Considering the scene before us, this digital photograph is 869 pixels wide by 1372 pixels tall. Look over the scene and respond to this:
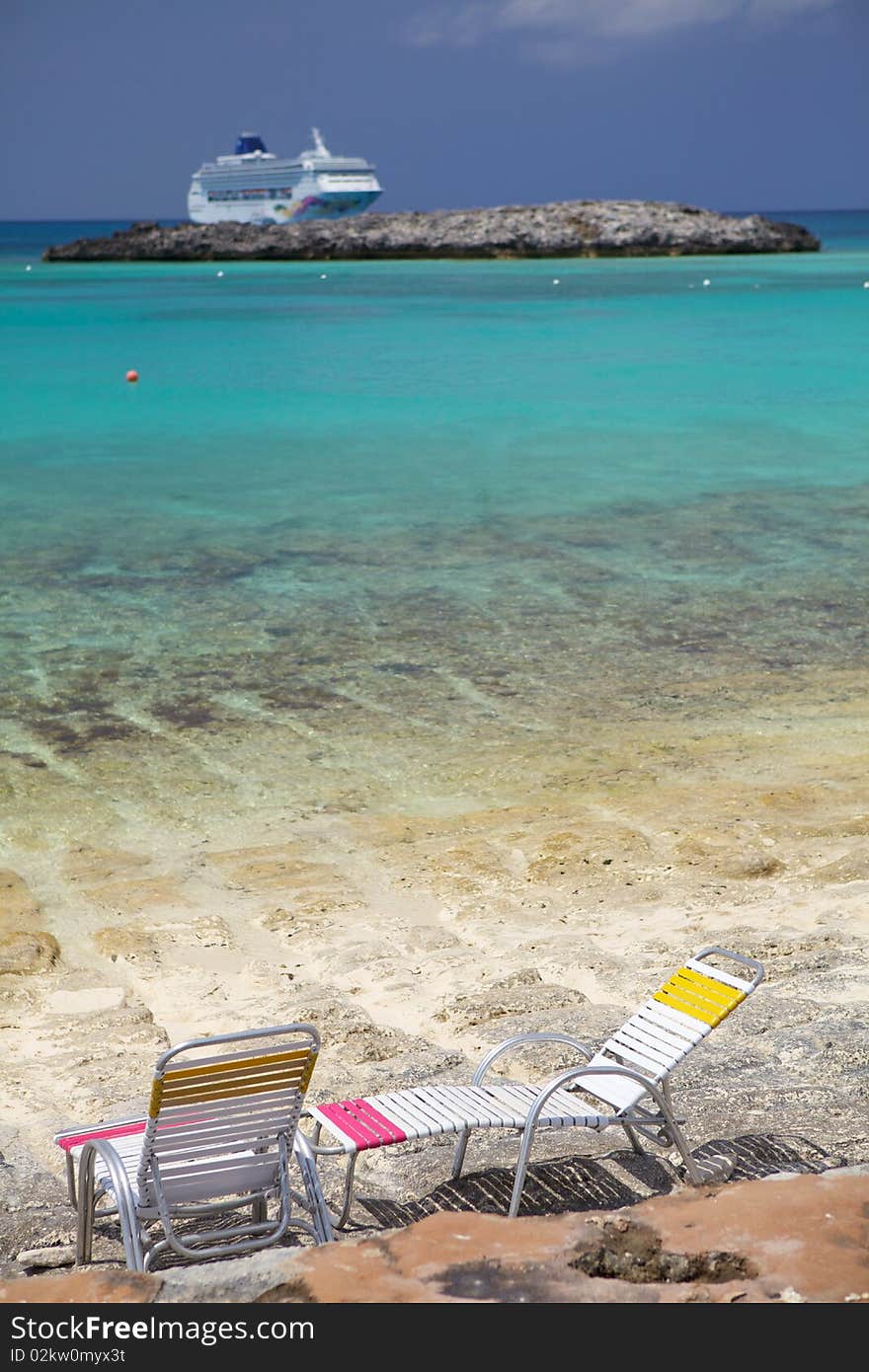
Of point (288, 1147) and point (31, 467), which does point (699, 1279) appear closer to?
point (288, 1147)

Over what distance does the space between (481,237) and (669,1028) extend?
304ft

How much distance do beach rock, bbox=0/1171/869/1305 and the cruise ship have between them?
4560 inches

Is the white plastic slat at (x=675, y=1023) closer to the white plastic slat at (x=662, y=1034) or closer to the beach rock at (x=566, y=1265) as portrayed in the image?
the white plastic slat at (x=662, y=1034)

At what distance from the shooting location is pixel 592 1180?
13.5ft

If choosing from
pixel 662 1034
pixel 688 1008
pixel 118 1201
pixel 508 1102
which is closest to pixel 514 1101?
pixel 508 1102

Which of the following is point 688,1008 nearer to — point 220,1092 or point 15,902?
point 220,1092

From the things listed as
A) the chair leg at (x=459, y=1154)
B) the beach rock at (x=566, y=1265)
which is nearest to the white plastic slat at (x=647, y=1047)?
the chair leg at (x=459, y=1154)

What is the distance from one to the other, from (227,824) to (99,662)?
336cm

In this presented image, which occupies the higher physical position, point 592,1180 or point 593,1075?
point 593,1075

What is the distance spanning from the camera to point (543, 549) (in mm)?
14414

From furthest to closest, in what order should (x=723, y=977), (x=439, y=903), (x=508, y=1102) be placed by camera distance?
(x=439, y=903)
(x=723, y=977)
(x=508, y=1102)

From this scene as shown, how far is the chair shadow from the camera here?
395 cm
